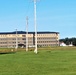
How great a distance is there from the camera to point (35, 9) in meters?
63.5

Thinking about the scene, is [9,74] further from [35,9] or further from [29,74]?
[35,9]

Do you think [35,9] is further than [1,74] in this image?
Yes

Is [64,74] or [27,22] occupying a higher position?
[27,22]

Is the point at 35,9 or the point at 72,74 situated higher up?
the point at 35,9

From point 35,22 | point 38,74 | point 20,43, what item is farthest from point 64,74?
point 20,43

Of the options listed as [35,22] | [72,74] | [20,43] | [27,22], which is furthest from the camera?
[20,43]

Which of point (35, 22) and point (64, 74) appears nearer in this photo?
point (64, 74)

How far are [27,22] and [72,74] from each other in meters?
81.9

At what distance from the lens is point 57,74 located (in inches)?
629

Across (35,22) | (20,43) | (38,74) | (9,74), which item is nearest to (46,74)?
(38,74)

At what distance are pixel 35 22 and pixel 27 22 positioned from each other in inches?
1373

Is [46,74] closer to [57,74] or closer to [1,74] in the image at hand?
[57,74]

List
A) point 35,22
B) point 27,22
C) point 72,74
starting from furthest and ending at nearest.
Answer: point 27,22
point 35,22
point 72,74

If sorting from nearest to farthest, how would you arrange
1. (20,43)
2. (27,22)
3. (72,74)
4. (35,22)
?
(72,74) < (35,22) < (27,22) < (20,43)
